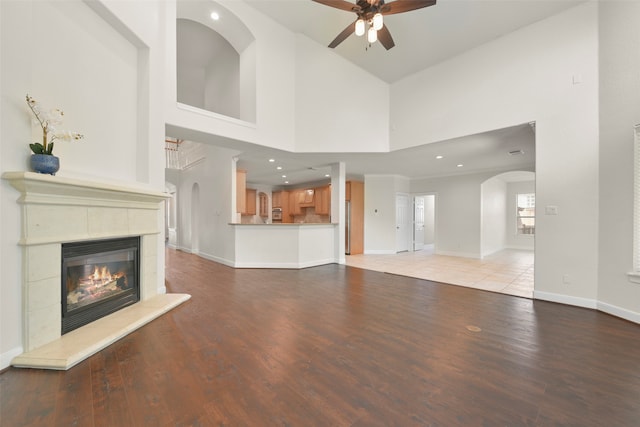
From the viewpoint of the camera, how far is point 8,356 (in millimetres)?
1864

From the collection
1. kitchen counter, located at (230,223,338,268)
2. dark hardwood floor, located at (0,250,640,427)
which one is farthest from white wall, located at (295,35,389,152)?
dark hardwood floor, located at (0,250,640,427)

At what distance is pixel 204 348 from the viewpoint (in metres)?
2.16

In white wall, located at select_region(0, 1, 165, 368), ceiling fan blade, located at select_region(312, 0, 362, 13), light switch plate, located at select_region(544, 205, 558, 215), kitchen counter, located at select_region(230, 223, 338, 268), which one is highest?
ceiling fan blade, located at select_region(312, 0, 362, 13)

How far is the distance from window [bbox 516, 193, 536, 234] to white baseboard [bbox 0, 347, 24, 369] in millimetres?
12488

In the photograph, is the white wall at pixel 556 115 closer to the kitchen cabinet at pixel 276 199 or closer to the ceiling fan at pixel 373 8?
the ceiling fan at pixel 373 8

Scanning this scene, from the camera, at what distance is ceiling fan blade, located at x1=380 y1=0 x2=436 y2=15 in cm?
282

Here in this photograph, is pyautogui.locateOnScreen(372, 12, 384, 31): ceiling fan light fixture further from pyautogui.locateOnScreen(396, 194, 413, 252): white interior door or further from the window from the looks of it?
the window

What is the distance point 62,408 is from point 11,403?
343 mm

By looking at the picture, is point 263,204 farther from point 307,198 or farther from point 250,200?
point 307,198

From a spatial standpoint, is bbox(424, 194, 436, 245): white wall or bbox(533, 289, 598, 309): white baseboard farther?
bbox(424, 194, 436, 245): white wall

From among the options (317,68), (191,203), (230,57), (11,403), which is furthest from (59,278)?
(191,203)

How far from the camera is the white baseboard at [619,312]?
277 cm

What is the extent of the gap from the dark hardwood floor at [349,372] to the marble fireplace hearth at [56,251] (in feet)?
0.52

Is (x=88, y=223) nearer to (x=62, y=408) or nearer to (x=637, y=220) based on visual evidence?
(x=62, y=408)
